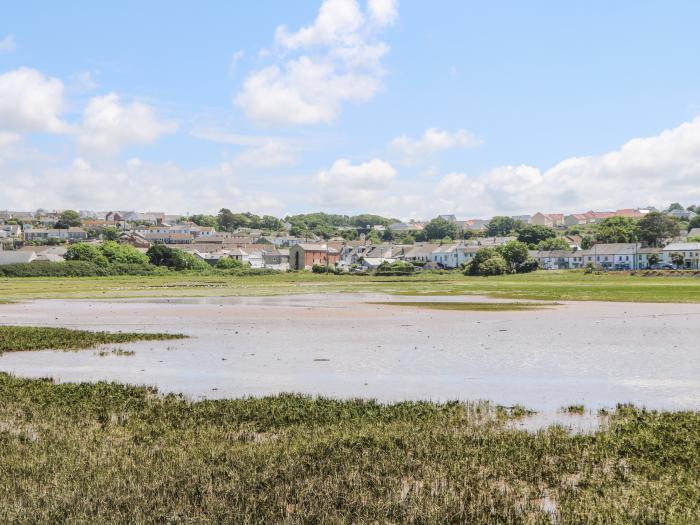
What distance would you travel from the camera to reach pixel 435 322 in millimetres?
47906

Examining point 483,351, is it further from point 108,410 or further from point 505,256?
point 505,256

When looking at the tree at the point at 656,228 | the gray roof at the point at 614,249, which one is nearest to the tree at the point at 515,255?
the gray roof at the point at 614,249

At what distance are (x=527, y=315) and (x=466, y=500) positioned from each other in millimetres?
42116

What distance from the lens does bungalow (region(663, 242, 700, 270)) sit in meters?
160

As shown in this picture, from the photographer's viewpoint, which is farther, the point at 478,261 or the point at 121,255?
the point at 121,255

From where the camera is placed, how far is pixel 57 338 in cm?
3762

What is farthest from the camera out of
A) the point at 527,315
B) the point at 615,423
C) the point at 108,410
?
the point at 527,315

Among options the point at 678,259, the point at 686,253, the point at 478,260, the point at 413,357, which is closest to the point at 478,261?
the point at 478,260

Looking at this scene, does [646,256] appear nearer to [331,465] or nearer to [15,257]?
[15,257]

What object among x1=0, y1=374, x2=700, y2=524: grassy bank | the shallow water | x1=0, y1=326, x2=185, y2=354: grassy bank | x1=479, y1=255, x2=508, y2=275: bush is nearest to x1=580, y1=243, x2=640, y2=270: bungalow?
x1=479, y1=255, x2=508, y2=275: bush

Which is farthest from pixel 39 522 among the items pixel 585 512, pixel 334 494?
pixel 585 512

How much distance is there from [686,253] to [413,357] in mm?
150363

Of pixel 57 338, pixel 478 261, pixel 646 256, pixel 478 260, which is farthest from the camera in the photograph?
pixel 646 256

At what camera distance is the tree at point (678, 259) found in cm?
15475
